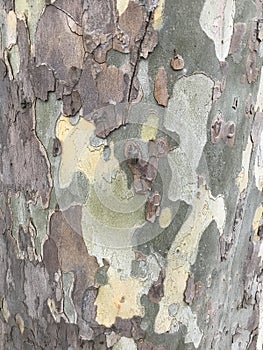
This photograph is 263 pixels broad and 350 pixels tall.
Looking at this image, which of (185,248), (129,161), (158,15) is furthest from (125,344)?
(158,15)

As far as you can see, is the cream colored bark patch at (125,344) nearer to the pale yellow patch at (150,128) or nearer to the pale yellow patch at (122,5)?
the pale yellow patch at (150,128)

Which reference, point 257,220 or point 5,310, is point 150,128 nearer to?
point 257,220

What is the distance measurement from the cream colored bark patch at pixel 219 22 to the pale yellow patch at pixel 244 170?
6.9 inches

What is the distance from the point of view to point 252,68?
82 cm

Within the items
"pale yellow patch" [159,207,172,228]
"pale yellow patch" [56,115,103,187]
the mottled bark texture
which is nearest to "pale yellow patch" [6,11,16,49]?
the mottled bark texture

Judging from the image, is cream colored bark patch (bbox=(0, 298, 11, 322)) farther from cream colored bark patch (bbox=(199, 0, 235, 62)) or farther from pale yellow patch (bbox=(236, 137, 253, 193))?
cream colored bark patch (bbox=(199, 0, 235, 62))

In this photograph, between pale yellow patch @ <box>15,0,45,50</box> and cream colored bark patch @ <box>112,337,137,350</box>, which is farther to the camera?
cream colored bark patch @ <box>112,337,137,350</box>

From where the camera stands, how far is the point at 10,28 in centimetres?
82

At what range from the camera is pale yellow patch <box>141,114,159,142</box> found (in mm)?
766

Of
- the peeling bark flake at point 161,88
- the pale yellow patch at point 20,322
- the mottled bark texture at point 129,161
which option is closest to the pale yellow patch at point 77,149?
the mottled bark texture at point 129,161

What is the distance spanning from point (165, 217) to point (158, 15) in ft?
1.01

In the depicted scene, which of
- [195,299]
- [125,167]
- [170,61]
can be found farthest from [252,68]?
[195,299]

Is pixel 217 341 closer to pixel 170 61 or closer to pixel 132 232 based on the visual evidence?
pixel 132 232

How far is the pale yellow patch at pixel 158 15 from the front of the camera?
0.72 m
